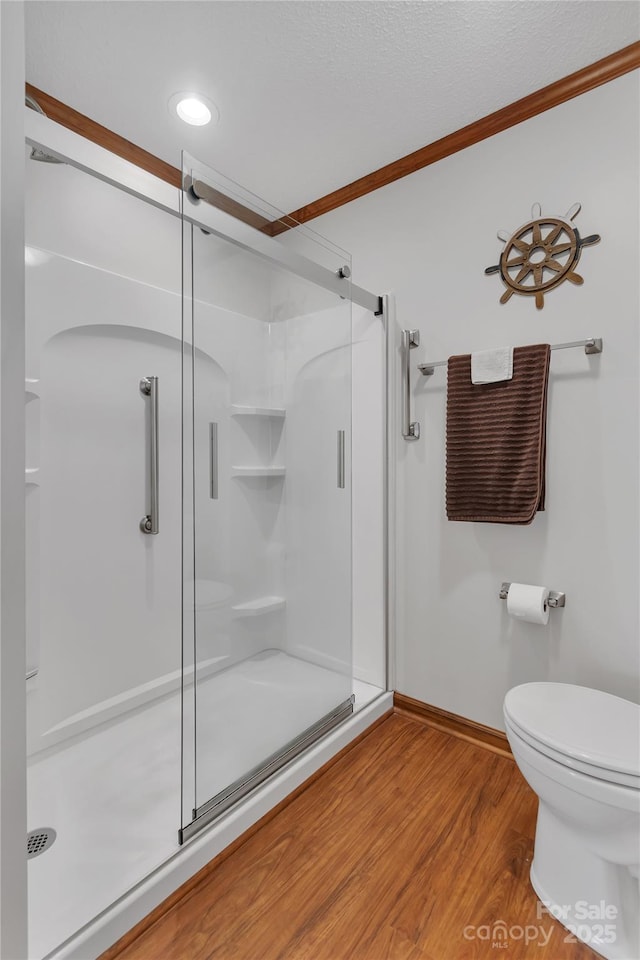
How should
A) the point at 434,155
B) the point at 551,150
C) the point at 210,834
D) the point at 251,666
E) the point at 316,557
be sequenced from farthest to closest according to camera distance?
the point at 434,155 < the point at 316,557 < the point at 551,150 < the point at 251,666 < the point at 210,834

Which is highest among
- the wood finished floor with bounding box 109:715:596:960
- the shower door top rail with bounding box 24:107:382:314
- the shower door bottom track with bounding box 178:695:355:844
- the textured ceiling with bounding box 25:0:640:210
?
the textured ceiling with bounding box 25:0:640:210

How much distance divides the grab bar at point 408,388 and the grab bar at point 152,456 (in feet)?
3.56

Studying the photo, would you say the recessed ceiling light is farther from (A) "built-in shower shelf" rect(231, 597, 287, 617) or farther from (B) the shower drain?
(B) the shower drain

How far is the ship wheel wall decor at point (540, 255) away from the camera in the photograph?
1.74m

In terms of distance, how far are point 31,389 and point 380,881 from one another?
1916 millimetres

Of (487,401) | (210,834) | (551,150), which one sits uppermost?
(551,150)

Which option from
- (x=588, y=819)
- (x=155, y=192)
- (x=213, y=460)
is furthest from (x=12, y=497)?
(x=588, y=819)

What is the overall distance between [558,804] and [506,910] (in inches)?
12.3

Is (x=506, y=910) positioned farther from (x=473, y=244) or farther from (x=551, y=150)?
(x=551, y=150)

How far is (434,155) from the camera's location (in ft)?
6.89

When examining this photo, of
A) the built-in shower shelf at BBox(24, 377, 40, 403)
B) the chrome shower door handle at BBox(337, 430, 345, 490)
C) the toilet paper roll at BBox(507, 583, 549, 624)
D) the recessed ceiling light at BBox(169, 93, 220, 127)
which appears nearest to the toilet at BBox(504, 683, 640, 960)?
the toilet paper roll at BBox(507, 583, 549, 624)

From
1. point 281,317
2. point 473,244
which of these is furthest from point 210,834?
point 473,244

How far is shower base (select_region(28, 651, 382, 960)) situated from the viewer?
121cm

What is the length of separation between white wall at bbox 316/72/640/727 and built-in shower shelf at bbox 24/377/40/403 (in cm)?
148
